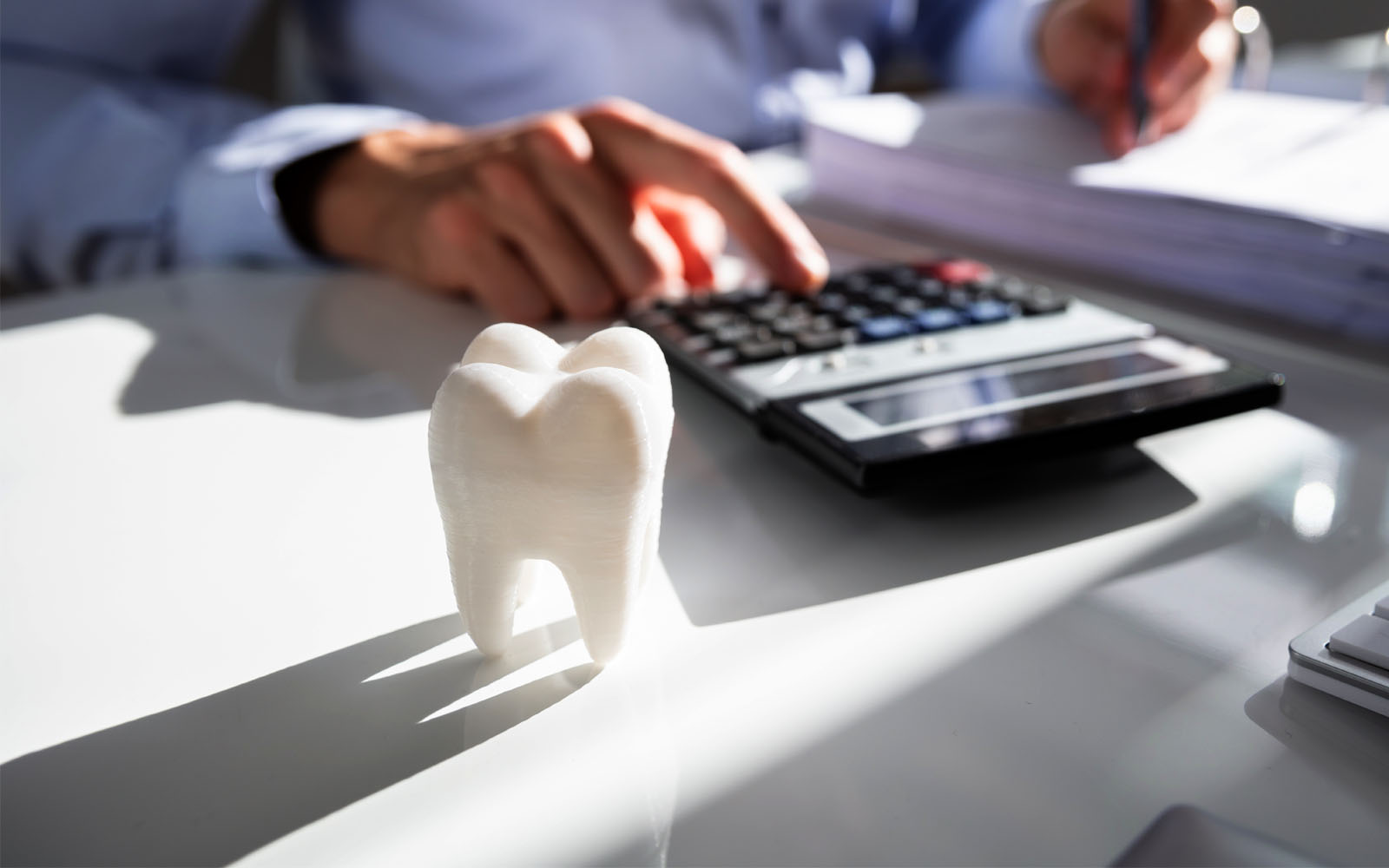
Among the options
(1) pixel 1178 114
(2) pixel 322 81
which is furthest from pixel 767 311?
(2) pixel 322 81

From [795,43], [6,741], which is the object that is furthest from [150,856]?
[795,43]

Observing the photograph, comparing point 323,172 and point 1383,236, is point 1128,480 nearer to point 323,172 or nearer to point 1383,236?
point 1383,236

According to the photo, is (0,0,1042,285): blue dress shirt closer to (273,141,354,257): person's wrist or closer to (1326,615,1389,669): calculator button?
(273,141,354,257): person's wrist

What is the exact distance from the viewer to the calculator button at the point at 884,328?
1.16ft

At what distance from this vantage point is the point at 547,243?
1.47 ft

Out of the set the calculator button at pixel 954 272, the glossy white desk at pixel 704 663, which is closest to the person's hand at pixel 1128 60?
the calculator button at pixel 954 272

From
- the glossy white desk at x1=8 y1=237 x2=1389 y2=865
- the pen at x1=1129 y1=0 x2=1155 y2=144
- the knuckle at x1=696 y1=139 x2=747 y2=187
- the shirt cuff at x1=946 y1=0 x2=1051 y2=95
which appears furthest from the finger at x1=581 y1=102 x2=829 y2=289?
the shirt cuff at x1=946 y1=0 x2=1051 y2=95

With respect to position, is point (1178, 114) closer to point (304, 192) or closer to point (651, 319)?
point (651, 319)

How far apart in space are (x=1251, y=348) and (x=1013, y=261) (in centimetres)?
14

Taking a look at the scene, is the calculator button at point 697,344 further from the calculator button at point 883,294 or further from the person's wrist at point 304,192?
the person's wrist at point 304,192

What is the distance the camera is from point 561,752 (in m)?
0.19

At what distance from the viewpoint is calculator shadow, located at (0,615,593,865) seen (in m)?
0.17

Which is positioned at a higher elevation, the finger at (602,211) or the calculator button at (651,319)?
the finger at (602,211)

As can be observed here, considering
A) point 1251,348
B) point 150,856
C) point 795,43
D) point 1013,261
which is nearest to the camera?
point 150,856
